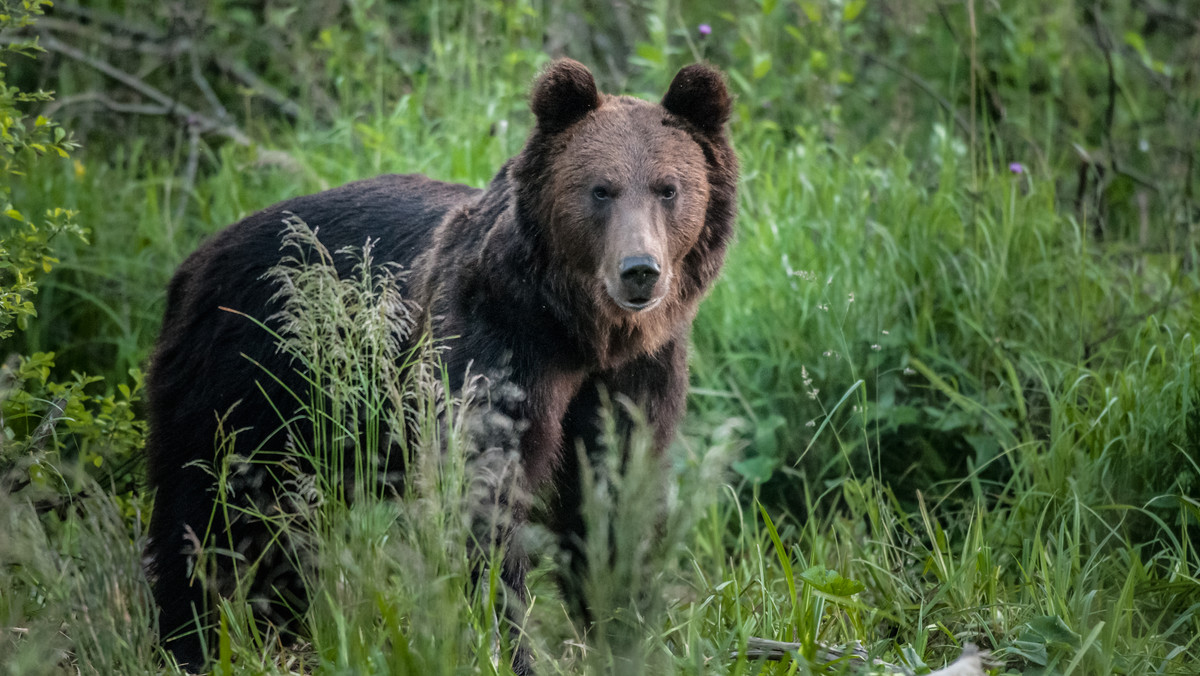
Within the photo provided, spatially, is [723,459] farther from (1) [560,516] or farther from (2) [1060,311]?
(2) [1060,311]

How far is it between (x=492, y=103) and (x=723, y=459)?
170 inches

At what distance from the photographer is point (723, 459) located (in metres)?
2.20

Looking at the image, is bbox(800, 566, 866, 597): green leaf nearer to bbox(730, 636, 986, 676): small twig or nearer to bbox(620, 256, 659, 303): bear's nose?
bbox(730, 636, 986, 676): small twig

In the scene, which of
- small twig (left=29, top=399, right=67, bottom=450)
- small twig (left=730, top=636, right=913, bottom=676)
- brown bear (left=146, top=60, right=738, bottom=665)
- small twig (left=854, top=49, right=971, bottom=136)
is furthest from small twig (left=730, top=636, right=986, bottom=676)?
small twig (left=854, top=49, right=971, bottom=136)

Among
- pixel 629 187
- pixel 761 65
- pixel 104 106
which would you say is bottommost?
pixel 104 106

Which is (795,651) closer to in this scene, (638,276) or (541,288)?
(638,276)

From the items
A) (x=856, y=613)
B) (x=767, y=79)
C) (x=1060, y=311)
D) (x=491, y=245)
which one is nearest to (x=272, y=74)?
(x=767, y=79)

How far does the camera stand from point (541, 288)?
354 cm

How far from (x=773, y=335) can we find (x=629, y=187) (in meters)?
1.60

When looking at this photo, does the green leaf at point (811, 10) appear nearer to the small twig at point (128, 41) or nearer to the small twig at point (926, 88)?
the small twig at point (926, 88)

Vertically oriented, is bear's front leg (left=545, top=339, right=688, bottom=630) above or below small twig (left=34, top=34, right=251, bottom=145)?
below

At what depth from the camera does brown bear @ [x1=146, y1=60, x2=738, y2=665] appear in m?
3.46

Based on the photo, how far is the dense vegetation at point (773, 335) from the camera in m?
2.58

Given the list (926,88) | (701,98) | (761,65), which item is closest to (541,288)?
(701,98)
